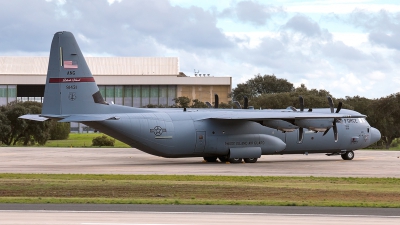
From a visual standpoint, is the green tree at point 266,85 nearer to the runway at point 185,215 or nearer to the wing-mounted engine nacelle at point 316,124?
the wing-mounted engine nacelle at point 316,124

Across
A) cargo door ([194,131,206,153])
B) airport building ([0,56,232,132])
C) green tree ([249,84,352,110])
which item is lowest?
cargo door ([194,131,206,153])

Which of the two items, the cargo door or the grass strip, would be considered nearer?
the grass strip

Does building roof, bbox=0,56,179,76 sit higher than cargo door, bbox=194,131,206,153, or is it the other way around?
building roof, bbox=0,56,179,76

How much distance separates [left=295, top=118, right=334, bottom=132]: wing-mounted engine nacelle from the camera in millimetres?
38750

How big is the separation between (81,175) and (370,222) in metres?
17.5

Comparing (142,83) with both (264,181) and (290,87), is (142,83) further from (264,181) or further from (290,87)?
(264,181)

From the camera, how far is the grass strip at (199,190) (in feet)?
68.6

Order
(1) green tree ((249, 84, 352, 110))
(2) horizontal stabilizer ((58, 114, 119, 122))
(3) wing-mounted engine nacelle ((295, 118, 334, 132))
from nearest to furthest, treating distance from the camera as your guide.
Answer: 1. (2) horizontal stabilizer ((58, 114, 119, 122))
2. (3) wing-mounted engine nacelle ((295, 118, 334, 132))
3. (1) green tree ((249, 84, 352, 110))

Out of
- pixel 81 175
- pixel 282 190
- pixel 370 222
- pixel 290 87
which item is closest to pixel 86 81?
pixel 81 175

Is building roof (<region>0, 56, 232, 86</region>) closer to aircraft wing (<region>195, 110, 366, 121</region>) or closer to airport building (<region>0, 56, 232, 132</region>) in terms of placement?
airport building (<region>0, 56, 232, 132</region>)

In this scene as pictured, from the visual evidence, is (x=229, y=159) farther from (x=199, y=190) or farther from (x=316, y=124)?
(x=199, y=190)

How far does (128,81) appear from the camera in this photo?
415ft

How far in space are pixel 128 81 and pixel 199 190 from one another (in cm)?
10336

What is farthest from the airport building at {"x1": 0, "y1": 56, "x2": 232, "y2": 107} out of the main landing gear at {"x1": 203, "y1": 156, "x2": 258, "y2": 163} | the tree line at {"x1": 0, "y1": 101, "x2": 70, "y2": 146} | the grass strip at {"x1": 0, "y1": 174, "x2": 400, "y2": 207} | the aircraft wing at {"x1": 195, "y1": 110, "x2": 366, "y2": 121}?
the grass strip at {"x1": 0, "y1": 174, "x2": 400, "y2": 207}
